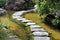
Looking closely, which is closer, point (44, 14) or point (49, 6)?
point (49, 6)

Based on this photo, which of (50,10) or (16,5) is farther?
(16,5)

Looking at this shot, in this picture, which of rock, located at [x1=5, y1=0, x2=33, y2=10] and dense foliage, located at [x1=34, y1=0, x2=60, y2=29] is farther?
rock, located at [x1=5, y1=0, x2=33, y2=10]

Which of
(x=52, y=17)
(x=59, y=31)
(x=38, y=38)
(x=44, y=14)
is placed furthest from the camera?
(x=44, y=14)

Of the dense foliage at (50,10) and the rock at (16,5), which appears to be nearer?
the dense foliage at (50,10)

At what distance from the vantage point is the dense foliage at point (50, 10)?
23.0ft

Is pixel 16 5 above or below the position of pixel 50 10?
above

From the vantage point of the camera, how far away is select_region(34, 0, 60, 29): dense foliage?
702 centimetres

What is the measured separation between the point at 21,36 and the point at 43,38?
0.65 m

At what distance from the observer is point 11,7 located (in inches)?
427

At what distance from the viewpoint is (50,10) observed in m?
7.46

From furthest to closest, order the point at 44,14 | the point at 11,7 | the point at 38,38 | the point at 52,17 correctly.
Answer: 1. the point at 11,7
2. the point at 44,14
3. the point at 52,17
4. the point at 38,38

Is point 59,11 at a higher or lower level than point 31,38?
higher

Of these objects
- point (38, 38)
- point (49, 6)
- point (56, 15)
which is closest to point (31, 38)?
point (38, 38)

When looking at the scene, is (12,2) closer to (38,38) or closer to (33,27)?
(33,27)
